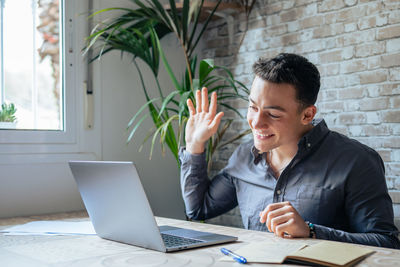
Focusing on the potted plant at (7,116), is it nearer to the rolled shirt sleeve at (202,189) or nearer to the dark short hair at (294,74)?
the rolled shirt sleeve at (202,189)

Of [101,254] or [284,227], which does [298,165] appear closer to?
[284,227]

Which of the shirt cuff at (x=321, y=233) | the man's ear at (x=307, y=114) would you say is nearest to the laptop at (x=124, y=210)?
the shirt cuff at (x=321, y=233)

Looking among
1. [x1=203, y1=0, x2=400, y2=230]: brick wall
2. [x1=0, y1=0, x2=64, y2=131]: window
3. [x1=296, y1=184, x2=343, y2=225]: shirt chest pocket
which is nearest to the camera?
[x1=296, y1=184, x2=343, y2=225]: shirt chest pocket

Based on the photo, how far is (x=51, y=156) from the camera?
2736 millimetres

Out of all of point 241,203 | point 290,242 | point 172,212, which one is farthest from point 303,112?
point 172,212

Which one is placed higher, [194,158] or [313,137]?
[313,137]

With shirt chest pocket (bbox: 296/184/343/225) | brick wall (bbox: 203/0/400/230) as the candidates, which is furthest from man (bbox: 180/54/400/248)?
brick wall (bbox: 203/0/400/230)

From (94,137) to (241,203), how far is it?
1.28m

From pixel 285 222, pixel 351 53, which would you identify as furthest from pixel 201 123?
pixel 351 53

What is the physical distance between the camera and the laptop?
4.06 feet

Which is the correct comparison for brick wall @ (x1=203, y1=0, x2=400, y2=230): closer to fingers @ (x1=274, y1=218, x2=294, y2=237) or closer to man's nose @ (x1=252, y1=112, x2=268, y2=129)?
man's nose @ (x1=252, y1=112, x2=268, y2=129)

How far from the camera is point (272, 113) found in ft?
5.98

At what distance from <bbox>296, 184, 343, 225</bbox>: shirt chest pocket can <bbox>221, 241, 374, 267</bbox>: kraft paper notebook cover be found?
1.56 ft

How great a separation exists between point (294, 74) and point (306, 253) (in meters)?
0.88
